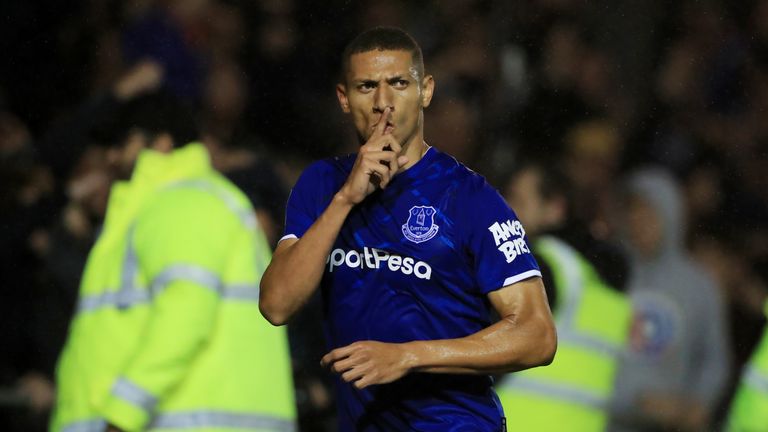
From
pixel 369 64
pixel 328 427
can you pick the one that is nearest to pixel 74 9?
pixel 328 427

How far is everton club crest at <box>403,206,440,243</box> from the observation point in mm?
3566

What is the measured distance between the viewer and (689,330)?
7.33 meters

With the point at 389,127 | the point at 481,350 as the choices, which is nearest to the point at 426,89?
the point at 389,127

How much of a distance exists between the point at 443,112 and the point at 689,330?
158cm

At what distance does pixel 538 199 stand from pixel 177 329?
1798mm

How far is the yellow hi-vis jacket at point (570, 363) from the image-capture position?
570 centimetres

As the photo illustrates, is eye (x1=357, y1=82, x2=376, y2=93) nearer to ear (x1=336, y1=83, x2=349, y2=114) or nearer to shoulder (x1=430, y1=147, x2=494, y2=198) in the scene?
ear (x1=336, y1=83, x2=349, y2=114)

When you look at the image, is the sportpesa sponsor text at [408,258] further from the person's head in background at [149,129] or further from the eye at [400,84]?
the person's head in background at [149,129]

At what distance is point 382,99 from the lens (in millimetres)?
3586

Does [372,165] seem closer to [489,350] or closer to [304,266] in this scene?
[304,266]

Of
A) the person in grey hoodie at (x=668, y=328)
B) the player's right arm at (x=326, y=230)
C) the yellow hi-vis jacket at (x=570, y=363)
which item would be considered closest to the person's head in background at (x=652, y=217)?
the person in grey hoodie at (x=668, y=328)

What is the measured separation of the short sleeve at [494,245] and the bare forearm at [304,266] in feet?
0.99

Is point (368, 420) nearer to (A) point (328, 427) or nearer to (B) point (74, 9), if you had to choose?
(A) point (328, 427)

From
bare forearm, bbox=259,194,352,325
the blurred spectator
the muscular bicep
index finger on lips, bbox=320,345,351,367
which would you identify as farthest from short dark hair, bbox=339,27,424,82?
the blurred spectator
